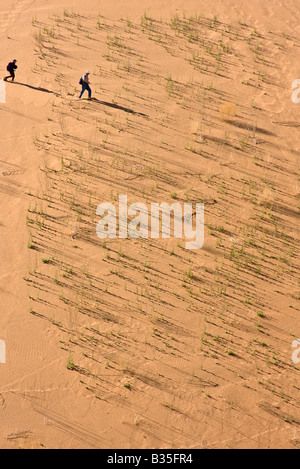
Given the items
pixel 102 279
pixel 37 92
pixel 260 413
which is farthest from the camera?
pixel 37 92

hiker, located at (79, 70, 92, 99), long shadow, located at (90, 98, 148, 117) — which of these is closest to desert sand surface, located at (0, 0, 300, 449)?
long shadow, located at (90, 98, 148, 117)

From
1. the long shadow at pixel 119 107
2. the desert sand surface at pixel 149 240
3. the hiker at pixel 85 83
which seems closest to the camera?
the desert sand surface at pixel 149 240

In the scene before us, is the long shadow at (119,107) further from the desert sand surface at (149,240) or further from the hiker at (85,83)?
the hiker at (85,83)

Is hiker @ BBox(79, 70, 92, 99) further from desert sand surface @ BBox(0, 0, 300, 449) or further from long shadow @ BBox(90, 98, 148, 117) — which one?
desert sand surface @ BBox(0, 0, 300, 449)

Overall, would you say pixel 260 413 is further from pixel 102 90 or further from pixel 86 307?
pixel 102 90

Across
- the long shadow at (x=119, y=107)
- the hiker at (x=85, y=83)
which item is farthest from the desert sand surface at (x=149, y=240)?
the hiker at (x=85, y=83)

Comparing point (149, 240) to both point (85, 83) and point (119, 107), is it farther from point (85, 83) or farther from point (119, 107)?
point (85, 83)

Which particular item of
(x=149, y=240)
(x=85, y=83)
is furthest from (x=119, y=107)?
(x=149, y=240)

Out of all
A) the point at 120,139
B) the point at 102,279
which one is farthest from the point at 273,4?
the point at 102,279
